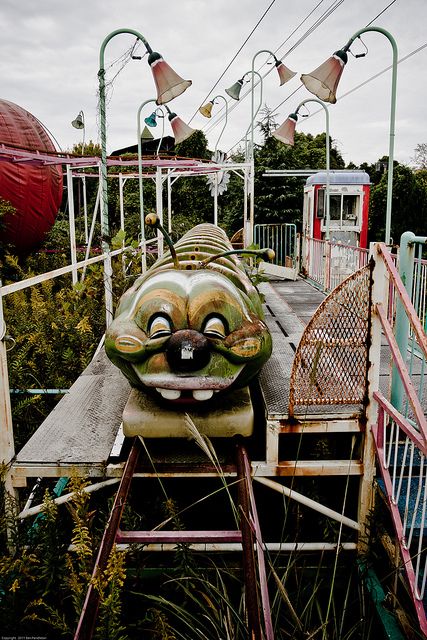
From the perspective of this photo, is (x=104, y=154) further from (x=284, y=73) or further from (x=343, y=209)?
(x=343, y=209)

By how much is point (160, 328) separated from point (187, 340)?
0.61 feet

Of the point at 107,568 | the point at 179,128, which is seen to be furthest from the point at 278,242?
the point at 107,568

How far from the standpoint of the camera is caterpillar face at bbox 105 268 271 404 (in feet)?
9.15

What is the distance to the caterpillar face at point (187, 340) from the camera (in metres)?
2.79

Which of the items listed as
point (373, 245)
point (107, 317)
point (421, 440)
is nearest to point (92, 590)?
point (421, 440)

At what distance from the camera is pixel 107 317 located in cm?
588

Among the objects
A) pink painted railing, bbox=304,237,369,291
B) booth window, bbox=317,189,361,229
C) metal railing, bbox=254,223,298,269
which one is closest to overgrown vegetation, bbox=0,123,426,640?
pink painted railing, bbox=304,237,369,291

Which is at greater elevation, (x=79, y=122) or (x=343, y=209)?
(x=79, y=122)

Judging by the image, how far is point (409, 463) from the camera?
3.00m

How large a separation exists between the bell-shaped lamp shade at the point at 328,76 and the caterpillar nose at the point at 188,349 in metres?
2.77

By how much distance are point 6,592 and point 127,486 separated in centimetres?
75

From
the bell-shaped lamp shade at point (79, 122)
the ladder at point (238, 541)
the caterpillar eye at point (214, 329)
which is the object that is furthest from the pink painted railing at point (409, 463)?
the bell-shaped lamp shade at point (79, 122)

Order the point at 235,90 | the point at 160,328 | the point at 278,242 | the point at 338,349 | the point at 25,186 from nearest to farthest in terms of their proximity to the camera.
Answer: the point at 160,328, the point at 338,349, the point at 235,90, the point at 25,186, the point at 278,242

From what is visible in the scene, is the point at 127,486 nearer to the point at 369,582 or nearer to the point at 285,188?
the point at 369,582
